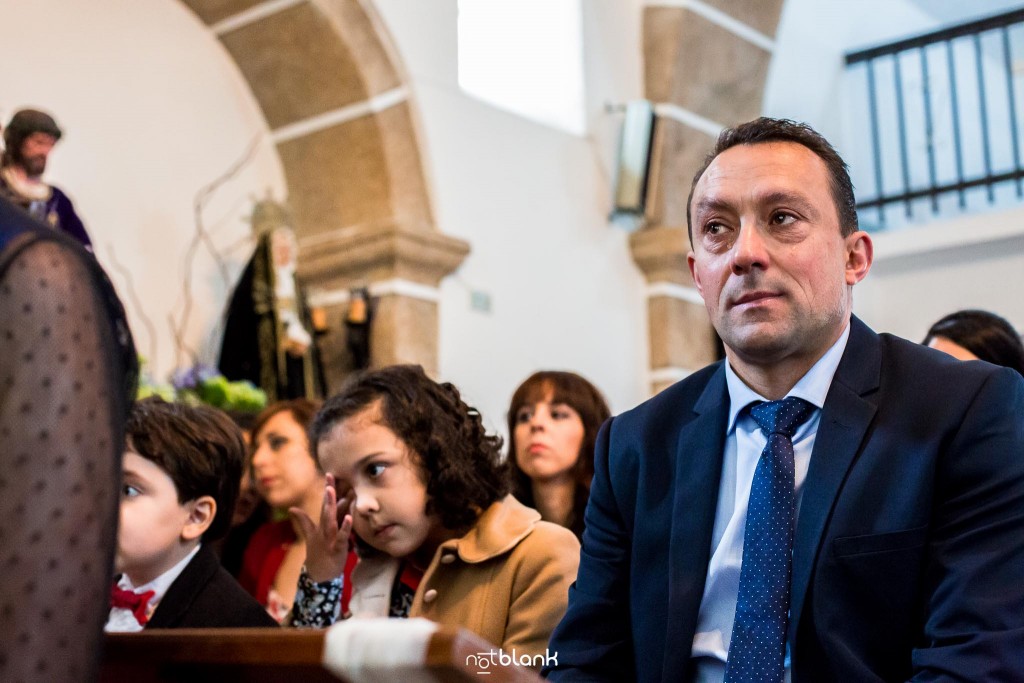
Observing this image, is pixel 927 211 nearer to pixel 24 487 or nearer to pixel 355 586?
pixel 355 586

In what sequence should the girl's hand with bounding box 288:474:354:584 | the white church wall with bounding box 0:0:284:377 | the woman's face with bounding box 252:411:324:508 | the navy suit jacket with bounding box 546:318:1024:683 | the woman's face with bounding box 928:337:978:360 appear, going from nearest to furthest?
the navy suit jacket with bounding box 546:318:1024:683 → the girl's hand with bounding box 288:474:354:584 → the woman's face with bounding box 928:337:978:360 → the woman's face with bounding box 252:411:324:508 → the white church wall with bounding box 0:0:284:377

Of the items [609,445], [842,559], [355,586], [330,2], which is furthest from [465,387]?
[842,559]

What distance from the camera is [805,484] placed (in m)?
1.89

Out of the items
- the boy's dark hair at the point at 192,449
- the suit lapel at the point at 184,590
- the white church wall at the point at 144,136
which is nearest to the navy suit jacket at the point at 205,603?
the suit lapel at the point at 184,590

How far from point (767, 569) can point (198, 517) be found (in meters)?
1.48

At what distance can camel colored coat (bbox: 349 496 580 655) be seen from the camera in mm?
2555

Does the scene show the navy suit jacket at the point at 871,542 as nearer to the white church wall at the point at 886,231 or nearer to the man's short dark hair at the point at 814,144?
the man's short dark hair at the point at 814,144

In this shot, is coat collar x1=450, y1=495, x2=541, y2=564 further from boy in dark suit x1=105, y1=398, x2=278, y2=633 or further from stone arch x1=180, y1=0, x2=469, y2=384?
stone arch x1=180, y1=0, x2=469, y2=384

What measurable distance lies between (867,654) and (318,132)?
5.84 m

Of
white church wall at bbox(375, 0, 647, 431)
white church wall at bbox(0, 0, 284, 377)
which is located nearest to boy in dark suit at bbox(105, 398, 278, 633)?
white church wall at bbox(0, 0, 284, 377)

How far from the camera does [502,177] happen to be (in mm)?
7539

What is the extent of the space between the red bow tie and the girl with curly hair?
1.28 ft

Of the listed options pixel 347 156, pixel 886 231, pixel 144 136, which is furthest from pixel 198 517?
pixel 886 231

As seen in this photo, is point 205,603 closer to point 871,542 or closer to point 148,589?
point 148,589
